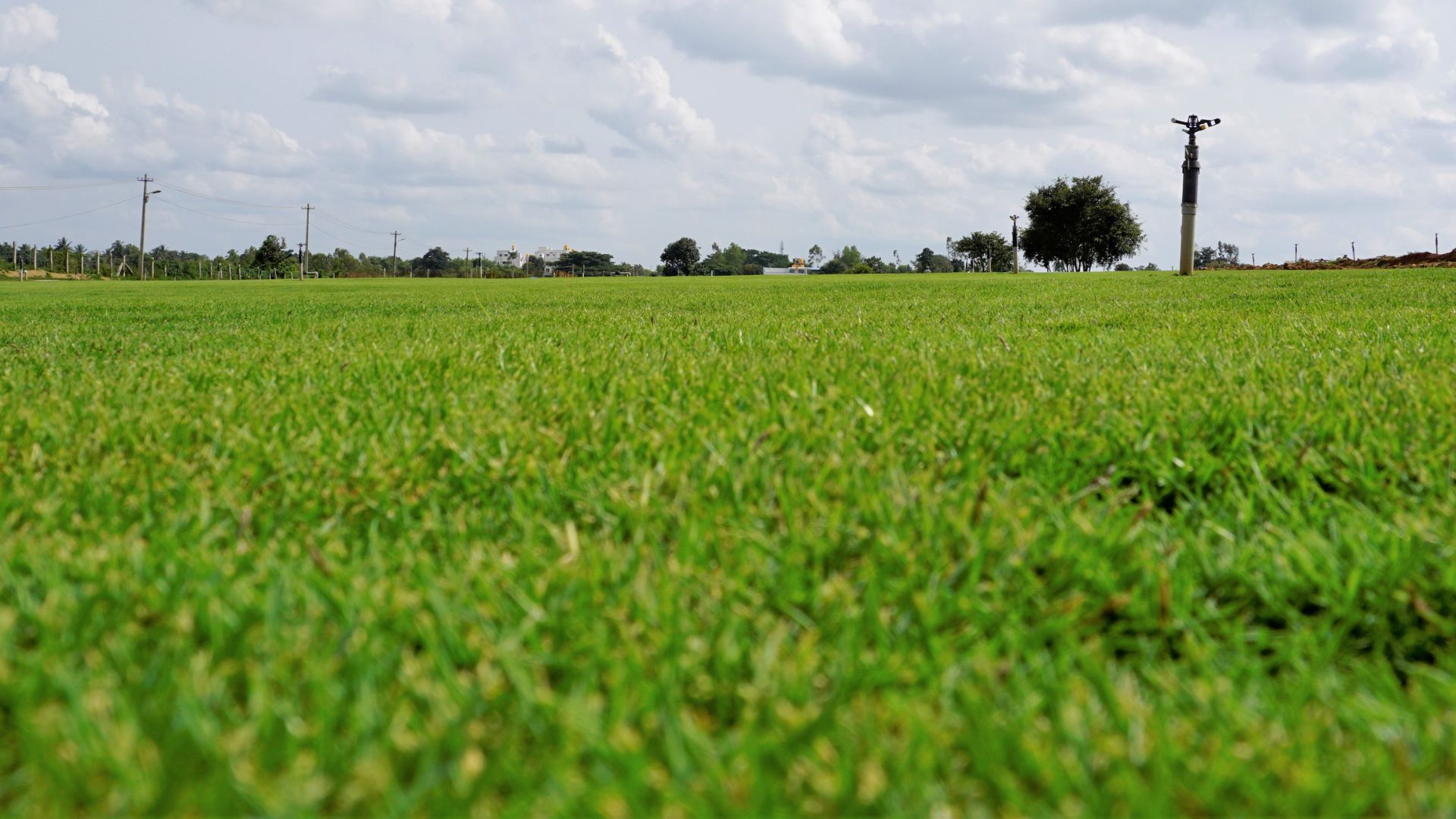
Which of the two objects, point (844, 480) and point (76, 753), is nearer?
point (76, 753)

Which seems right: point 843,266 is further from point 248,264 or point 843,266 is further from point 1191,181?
point 1191,181

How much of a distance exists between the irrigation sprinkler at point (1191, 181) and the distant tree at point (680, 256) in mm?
139087

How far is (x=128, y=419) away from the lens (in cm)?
274

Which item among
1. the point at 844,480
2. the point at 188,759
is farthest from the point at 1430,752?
the point at 188,759

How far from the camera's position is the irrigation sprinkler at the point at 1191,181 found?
89.9 feet

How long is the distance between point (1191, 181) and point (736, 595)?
1196 inches

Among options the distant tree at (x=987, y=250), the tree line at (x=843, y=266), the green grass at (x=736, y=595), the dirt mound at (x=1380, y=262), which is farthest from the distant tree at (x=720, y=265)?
the green grass at (x=736, y=595)

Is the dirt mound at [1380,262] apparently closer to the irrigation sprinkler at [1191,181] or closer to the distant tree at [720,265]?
the irrigation sprinkler at [1191,181]

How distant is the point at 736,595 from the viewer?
151cm

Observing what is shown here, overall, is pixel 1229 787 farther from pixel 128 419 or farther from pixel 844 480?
pixel 128 419

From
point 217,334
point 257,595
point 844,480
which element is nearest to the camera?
point 257,595

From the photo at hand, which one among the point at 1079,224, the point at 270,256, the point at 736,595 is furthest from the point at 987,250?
the point at 736,595

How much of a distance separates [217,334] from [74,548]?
4935mm

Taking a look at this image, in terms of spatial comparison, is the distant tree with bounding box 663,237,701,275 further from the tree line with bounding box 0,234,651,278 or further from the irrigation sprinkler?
the irrigation sprinkler
